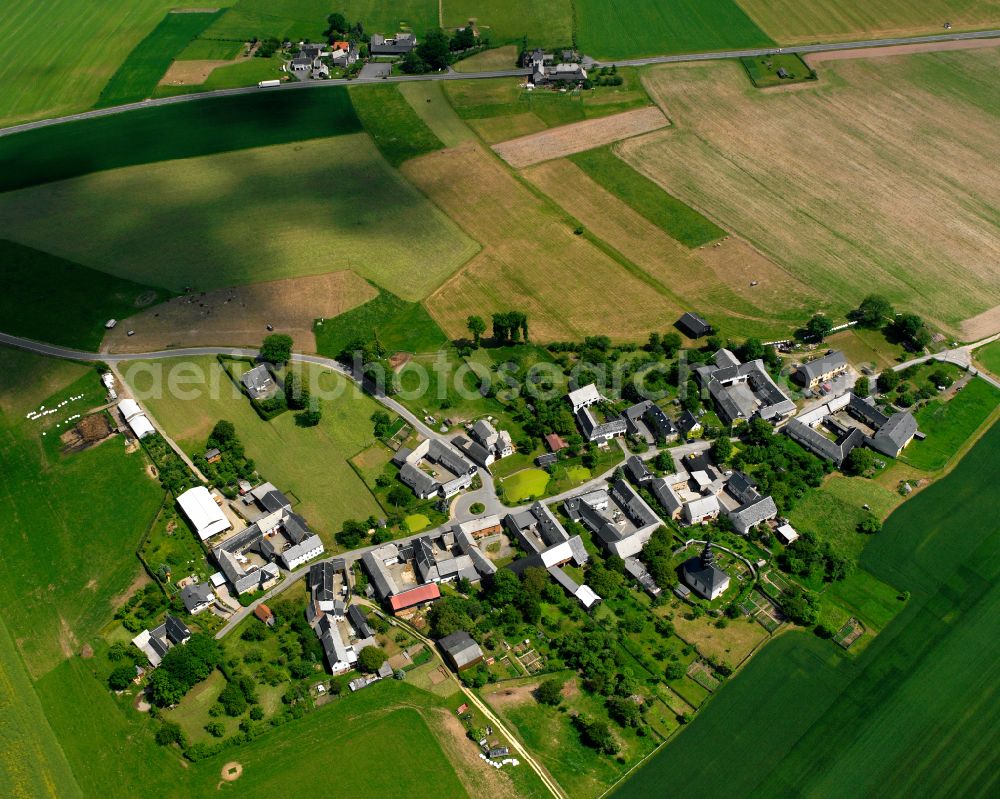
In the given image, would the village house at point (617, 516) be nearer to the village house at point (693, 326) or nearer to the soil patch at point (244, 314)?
the village house at point (693, 326)

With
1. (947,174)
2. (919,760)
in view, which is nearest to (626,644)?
(919,760)

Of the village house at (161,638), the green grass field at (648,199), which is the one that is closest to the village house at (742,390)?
the green grass field at (648,199)

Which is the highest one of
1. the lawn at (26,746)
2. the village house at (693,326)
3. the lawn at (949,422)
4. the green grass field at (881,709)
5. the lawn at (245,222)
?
the lawn at (245,222)

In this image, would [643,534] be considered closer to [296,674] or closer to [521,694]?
[521,694]

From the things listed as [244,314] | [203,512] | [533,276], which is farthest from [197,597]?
[533,276]

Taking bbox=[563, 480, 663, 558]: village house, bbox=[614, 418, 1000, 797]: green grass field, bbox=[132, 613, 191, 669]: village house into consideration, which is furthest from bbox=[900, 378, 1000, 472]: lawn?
bbox=[132, 613, 191, 669]: village house

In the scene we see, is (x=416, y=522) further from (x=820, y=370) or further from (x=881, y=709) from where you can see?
(x=820, y=370)
